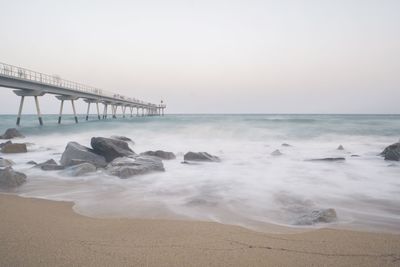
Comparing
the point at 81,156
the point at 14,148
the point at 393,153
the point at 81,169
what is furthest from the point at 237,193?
the point at 14,148

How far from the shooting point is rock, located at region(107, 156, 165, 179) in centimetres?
711

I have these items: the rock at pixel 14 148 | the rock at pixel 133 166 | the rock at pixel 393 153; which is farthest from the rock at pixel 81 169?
the rock at pixel 393 153

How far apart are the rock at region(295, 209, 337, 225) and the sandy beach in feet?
1.06

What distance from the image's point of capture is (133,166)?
24.5ft

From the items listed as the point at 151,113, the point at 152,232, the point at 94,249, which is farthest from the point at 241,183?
the point at 151,113

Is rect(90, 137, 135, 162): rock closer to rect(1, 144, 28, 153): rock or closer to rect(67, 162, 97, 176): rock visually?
rect(67, 162, 97, 176): rock

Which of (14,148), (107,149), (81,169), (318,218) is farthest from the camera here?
(14,148)

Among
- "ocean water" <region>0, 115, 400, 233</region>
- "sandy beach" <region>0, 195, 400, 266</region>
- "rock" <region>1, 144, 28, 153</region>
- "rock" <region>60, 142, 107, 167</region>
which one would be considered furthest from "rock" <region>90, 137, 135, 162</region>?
"sandy beach" <region>0, 195, 400, 266</region>

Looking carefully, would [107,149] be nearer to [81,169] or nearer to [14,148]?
[81,169]

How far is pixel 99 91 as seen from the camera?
151 feet

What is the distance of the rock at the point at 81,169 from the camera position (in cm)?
715

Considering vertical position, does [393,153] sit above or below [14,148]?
above

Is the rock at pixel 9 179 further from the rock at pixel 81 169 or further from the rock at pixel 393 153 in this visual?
the rock at pixel 393 153

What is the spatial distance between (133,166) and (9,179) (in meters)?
2.64
